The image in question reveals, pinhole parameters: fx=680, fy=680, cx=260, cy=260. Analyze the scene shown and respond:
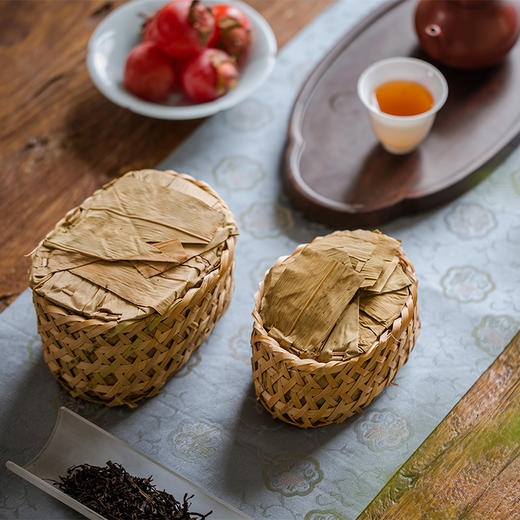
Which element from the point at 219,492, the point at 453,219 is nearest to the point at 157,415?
the point at 219,492

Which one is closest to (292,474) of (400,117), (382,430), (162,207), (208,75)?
(382,430)

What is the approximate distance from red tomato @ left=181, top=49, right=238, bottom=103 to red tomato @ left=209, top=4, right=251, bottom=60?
0.17 feet

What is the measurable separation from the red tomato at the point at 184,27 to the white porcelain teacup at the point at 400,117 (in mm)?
385

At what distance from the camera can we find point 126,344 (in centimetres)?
111

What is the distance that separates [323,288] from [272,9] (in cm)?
116

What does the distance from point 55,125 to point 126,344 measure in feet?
2.72

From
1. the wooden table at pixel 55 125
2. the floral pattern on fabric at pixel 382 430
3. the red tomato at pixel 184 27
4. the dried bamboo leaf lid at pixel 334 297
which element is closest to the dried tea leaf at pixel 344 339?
the dried bamboo leaf lid at pixel 334 297

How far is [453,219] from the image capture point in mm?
1456

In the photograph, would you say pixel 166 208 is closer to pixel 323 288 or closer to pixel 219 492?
pixel 323 288

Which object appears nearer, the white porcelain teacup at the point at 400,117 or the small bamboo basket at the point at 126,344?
the small bamboo basket at the point at 126,344

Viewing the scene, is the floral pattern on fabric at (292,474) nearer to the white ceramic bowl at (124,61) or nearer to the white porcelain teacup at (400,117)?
the white porcelain teacup at (400,117)

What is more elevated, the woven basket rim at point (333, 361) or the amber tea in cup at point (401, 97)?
the amber tea in cup at point (401, 97)

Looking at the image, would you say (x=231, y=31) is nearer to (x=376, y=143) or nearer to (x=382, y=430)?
(x=376, y=143)

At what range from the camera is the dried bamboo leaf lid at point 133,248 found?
1.10 m
